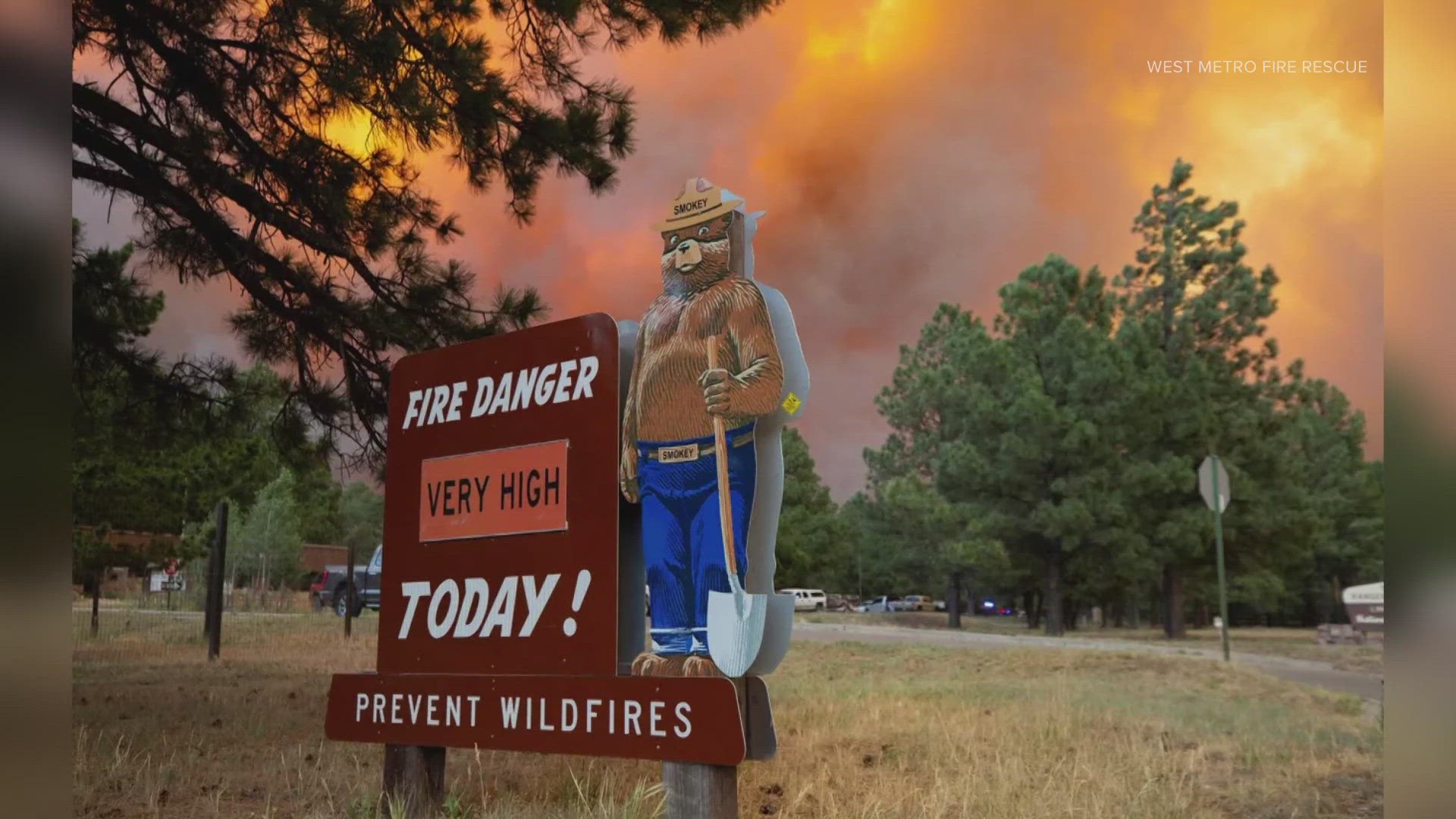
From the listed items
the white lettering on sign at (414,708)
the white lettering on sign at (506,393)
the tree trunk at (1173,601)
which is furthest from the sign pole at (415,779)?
the tree trunk at (1173,601)

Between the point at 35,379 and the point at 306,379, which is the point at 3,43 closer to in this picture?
the point at 35,379

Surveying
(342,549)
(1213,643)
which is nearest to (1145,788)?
(1213,643)

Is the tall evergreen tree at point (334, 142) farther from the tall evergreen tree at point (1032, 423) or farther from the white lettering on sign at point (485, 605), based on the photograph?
the tall evergreen tree at point (1032, 423)

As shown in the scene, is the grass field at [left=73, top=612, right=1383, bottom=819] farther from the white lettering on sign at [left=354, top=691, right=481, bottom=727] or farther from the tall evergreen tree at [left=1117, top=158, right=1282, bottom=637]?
the tall evergreen tree at [left=1117, top=158, right=1282, bottom=637]

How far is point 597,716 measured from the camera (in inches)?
152

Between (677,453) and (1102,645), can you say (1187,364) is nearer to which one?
(1102,645)

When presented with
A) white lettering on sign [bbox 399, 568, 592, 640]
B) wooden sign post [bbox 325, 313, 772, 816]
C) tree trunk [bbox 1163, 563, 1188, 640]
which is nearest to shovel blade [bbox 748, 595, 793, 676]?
wooden sign post [bbox 325, 313, 772, 816]

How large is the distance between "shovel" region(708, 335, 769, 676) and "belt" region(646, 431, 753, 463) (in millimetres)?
64

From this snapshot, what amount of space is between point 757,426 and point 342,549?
33.8m

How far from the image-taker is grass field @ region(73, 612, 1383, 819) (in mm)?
4883

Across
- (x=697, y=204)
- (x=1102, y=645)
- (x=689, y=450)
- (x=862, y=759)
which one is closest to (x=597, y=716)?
(x=689, y=450)

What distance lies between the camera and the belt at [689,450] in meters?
3.92

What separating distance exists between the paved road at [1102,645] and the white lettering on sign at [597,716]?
9.25 metres

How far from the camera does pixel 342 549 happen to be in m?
35.2
